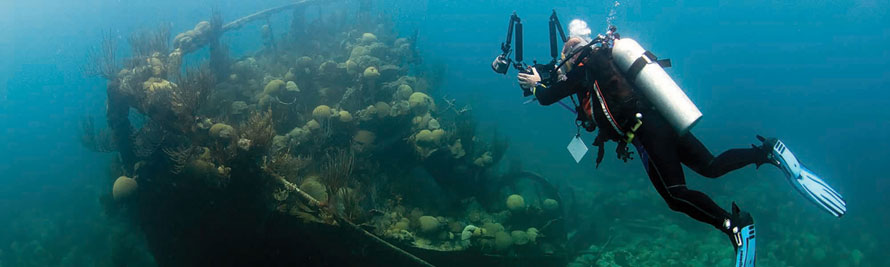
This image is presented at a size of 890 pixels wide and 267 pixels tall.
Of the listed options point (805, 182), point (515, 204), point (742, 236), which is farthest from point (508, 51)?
point (515, 204)

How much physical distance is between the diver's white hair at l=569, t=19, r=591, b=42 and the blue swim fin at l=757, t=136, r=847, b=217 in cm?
195

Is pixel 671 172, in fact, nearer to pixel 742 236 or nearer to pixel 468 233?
pixel 742 236

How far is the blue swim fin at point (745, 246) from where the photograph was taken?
3.01 meters

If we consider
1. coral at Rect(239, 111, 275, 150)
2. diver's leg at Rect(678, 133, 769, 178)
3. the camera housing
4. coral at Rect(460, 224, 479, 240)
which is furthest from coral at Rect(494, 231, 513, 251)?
coral at Rect(239, 111, 275, 150)

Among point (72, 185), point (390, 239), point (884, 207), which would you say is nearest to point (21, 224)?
point (72, 185)

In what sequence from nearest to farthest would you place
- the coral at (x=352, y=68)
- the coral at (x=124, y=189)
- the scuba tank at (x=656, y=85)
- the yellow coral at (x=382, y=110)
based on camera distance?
the scuba tank at (x=656, y=85) → the coral at (x=124, y=189) → the yellow coral at (x=382, y=110) → the coral at (x=352, y=68)

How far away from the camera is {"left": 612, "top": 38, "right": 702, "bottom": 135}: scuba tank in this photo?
298cm

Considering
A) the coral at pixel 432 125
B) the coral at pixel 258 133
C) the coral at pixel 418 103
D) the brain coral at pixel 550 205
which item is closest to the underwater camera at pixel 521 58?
the coral at pixel 258 133

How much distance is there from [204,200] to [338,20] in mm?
18754

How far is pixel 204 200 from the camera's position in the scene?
5.57m

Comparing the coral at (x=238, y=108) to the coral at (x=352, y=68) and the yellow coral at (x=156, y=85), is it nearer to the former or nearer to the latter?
the yellow coral at (x=156, y=85)

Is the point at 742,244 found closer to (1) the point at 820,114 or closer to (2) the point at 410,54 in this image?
(2) the point at 410,54

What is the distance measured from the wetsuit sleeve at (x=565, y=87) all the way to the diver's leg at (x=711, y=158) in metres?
1.04

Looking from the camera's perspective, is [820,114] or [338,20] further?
[820,114]
